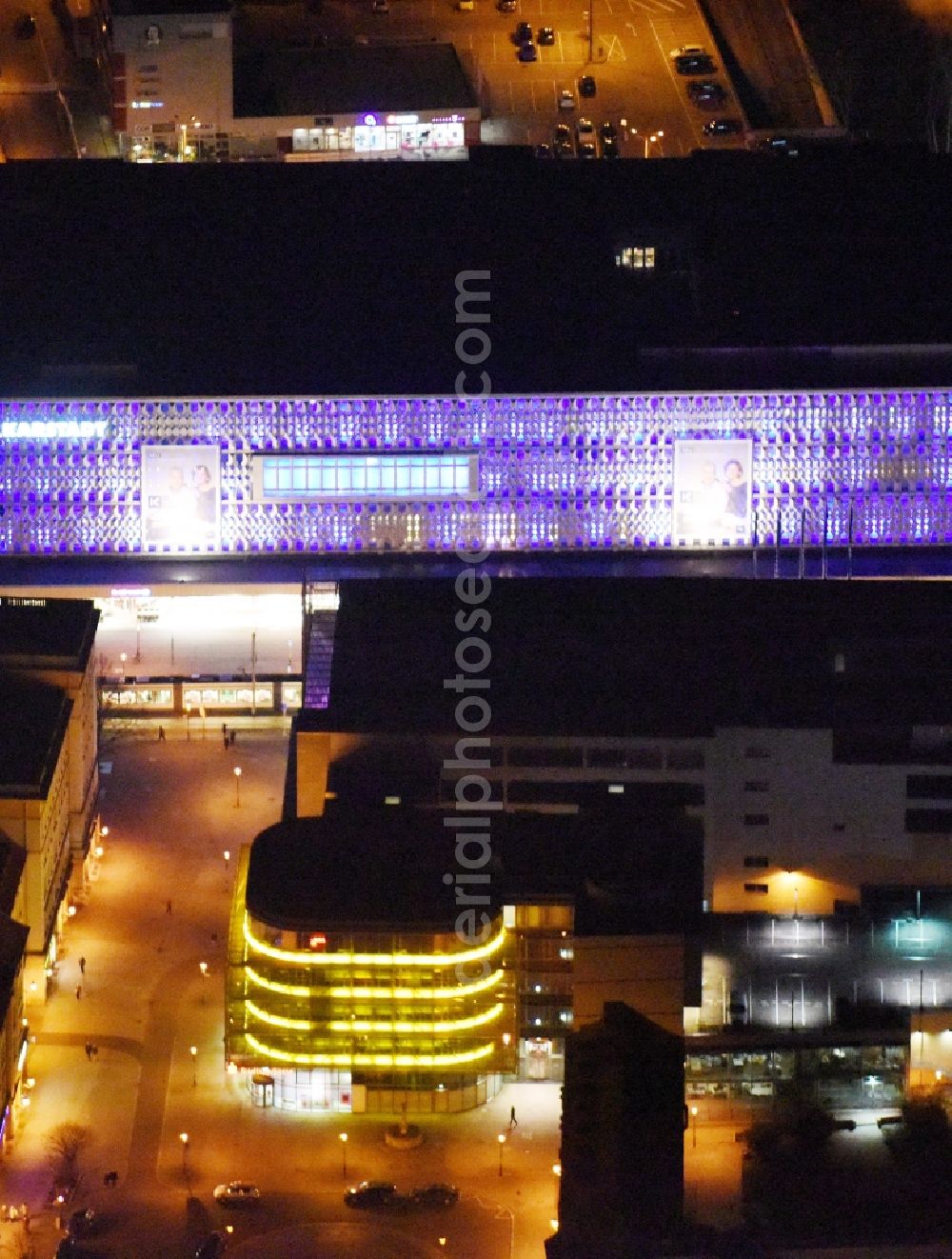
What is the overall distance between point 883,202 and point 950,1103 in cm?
5399

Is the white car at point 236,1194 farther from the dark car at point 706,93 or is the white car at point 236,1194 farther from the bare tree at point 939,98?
the bare tree at point 939,98

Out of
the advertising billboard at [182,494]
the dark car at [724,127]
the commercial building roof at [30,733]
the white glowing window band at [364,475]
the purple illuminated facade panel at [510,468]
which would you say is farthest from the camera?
the dark car at [724,127]

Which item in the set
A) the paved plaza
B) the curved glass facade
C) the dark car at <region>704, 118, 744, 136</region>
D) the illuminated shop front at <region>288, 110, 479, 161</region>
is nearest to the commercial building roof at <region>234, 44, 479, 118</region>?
the illuminated shop front at <region>288, 110, 479, 161</region>

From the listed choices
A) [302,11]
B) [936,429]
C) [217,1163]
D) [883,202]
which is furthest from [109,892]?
[302,11]

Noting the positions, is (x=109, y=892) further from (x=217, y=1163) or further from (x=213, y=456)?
(x=213, y=456)

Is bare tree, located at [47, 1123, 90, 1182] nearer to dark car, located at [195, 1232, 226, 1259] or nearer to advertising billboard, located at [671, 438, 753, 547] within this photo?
dark car, located at [195, 1232, 226, 1259]

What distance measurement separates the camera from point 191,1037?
266ft

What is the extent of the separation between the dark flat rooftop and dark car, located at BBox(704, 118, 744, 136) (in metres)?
32.1

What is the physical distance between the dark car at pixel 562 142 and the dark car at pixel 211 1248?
219 feet

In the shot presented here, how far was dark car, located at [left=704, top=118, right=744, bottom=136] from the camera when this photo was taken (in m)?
130

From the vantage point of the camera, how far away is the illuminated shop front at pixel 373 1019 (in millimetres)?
77062

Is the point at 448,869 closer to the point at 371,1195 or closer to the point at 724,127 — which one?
the point at 371,1195


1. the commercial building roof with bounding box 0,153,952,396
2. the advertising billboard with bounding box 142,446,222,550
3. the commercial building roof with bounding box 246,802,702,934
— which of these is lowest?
the commercial building roof with bounding box 246,802,702,934

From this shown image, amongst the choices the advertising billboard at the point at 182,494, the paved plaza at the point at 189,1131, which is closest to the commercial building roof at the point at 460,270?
the advertising billboard at the point at 182,494
